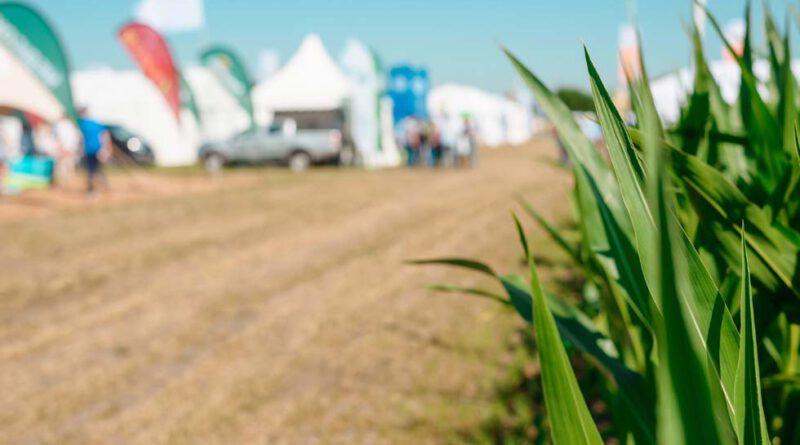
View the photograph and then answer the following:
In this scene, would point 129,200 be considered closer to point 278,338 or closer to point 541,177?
point 541,177

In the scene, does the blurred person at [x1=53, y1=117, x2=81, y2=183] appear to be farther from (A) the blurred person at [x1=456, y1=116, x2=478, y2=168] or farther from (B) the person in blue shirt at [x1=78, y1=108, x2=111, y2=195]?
(A) the blurred person at [x1=456, y1=116, x2=478, y2=168]

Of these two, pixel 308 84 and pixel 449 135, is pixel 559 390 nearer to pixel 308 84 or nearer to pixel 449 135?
pixel 449 135

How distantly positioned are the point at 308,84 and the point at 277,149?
2231 millimetres

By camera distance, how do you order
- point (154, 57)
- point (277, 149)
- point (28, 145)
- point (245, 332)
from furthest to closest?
point (277, 149)
point (28, 145)
point (154, 57)
point (245, 332)

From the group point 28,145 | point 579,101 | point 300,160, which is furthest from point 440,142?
point 579,101

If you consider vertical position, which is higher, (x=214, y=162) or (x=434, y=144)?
(x=434, y=144)

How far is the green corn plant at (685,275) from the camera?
0.60 meters

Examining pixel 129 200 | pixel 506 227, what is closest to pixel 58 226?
pixel 129 200

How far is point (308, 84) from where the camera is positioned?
2184cm

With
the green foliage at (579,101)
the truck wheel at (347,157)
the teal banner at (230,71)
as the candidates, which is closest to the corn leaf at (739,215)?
the green foliage at (579,101)

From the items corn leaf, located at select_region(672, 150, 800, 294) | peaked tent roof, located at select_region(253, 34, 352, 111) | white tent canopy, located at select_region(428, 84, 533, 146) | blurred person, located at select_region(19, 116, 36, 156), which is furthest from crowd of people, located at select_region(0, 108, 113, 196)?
white tent canopy, located at select_region(428, 84, 533, 146)

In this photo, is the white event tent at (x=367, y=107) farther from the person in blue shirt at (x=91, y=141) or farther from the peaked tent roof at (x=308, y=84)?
the person in blue shirt at (x=91, y=141)

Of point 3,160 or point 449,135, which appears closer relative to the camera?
point 3,160

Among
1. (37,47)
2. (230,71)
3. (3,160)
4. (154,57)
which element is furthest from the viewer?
(230,71)
